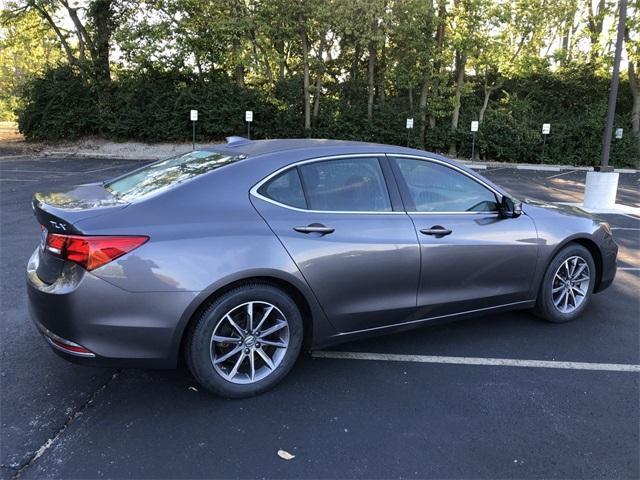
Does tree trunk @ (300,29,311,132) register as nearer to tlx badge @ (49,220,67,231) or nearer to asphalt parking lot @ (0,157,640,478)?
asphalt parking lot @ (0,157,640,478)

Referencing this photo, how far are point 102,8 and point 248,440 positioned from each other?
2550cm

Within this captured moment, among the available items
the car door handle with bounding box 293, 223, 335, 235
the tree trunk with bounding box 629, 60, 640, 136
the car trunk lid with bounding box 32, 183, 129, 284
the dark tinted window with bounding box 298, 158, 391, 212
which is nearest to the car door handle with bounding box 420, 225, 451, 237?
the dark tinted window with bounding box 298, 158, 391, 212

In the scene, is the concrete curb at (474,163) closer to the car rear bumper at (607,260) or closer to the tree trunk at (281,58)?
the tree trunk at (281,58)

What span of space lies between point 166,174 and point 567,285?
11.2 ft

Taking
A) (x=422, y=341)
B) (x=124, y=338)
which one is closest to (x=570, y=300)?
(x=422, y=341)

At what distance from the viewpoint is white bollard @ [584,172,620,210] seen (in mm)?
10719

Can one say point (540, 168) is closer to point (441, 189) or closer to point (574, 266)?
point (574, 266)

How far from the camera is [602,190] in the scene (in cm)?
1073

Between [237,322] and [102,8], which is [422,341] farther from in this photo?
[102,8]

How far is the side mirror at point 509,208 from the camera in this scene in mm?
3930

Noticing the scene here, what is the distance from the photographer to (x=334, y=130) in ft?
74.5

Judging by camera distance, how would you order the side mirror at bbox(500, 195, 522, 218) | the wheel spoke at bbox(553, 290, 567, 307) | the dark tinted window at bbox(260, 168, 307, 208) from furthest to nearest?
the wheel spoke at bbox(553, 290, 567, 307), the side mirror at bbox(500, 195, 522, 218), the dark tinted window at bbox(260, 168, 307, 208)

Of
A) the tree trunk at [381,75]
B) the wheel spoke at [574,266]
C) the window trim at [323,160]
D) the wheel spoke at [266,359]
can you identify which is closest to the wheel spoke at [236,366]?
the wheel spoke at [266,359]

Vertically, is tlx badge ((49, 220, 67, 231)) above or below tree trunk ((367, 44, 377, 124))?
below
